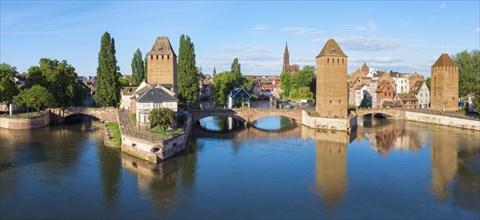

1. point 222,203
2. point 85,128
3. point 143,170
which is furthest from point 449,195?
point 85,128

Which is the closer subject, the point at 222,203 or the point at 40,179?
the point at 222,203

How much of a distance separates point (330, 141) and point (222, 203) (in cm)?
2434

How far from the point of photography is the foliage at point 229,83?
264 ft

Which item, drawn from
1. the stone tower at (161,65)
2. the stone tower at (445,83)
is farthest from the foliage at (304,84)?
the stone tower at (161,65)

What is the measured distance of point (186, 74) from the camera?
59.2 m

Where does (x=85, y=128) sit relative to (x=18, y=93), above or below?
below

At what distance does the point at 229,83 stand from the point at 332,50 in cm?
3138

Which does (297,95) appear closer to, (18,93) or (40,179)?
(18,93)

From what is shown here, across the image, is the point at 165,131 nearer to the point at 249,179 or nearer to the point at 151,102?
the point at 151,102

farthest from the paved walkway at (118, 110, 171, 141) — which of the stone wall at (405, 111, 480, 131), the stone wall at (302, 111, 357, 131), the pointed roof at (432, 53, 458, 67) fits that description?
the pointed roof at (432, 53, 458, 67)

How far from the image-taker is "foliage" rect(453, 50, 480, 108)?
6581 cm

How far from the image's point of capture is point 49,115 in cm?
5872

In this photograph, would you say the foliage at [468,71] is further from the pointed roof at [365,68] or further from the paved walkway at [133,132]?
the paved walkway at [133,132]

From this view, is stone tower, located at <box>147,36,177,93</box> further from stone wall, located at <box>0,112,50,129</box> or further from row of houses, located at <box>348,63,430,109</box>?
row of houses, located at <box>348,63,430,109</box>
